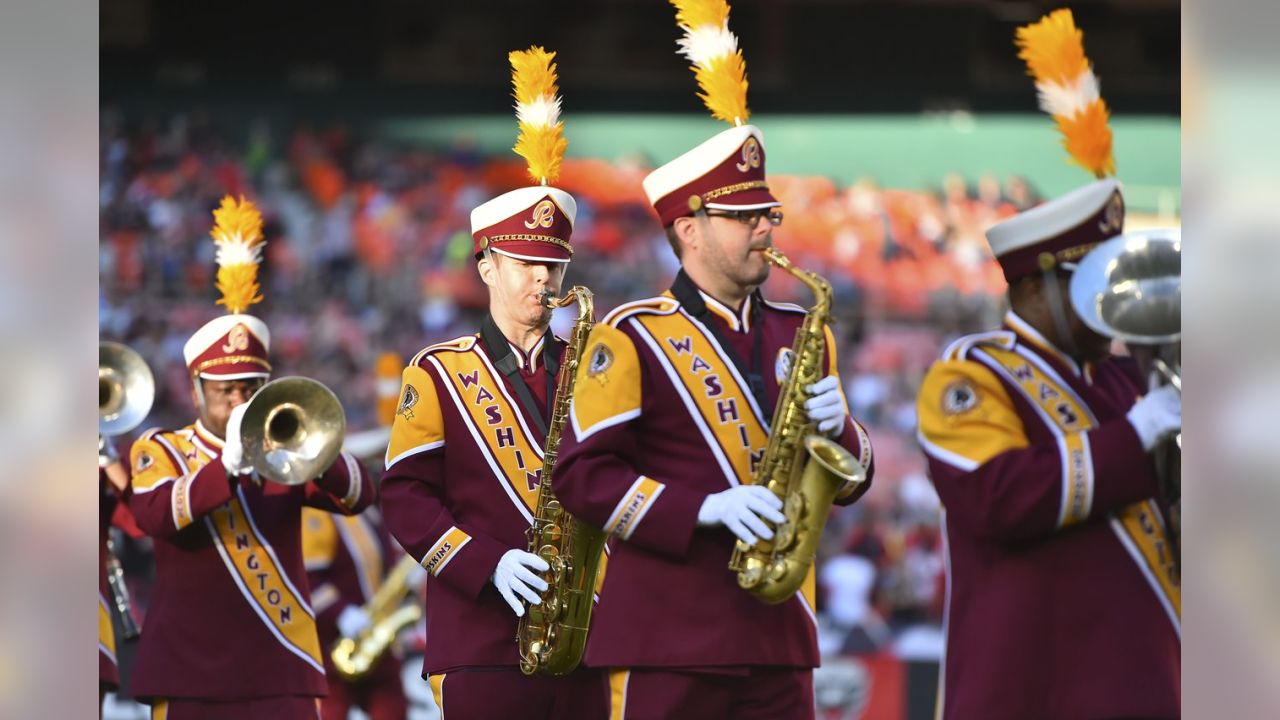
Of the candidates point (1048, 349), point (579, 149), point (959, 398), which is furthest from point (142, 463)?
point (579, 149)

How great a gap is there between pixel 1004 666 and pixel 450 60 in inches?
428

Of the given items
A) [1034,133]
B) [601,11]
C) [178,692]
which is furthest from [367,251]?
[178,692]

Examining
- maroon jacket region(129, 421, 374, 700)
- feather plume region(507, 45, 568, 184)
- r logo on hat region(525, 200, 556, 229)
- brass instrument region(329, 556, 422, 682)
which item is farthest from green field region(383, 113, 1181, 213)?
r logo on hat region(525, 200, 556, 229)

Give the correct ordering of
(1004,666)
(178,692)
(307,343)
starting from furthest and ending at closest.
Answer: (307,343), (178,692), (1004,666)

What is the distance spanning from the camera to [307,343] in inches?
559

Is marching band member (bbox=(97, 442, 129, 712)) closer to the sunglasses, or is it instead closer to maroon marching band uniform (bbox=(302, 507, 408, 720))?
maroon marching band uniform (bbox=(302, 507, 408, 720))

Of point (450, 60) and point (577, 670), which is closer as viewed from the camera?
point (577, 670)

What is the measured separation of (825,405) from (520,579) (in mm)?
1057

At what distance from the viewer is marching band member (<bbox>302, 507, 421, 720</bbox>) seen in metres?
8.30

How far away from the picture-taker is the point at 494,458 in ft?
17.1

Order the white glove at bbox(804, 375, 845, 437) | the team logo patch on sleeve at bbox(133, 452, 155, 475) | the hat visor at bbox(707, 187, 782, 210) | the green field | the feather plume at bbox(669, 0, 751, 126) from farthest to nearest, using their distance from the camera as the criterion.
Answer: the green field, the team logo patch on sleeve at bbox(133, 452, 155, 475), the feather plume at bbox(669, 0, 751, 126), the hat visor at bbox(707, 187, 782, 210), the white glove at bbox(804, 375, 845, 437)

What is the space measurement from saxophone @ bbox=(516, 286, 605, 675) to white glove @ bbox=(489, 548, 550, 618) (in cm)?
4

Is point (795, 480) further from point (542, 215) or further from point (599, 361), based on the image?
point (542, 215)
